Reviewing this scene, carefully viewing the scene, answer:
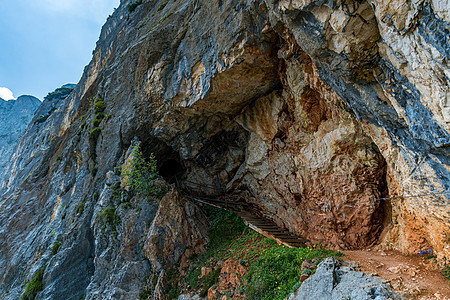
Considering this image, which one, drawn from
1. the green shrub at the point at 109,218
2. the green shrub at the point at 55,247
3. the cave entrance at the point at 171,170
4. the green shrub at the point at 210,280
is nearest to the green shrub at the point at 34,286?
the green shrub at the point at 55,247

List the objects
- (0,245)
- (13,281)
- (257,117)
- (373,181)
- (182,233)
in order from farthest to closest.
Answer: (0,245), (13,281), (257,117), (182,233), (373,181)

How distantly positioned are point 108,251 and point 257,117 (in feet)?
33.5

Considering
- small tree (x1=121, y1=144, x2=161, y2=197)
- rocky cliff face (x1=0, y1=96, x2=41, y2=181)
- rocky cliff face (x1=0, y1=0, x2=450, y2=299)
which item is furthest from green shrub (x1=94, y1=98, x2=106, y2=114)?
rocky cliff face (x1=0, y1=96, x2=41, y2=181)

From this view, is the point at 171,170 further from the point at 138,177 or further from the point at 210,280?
the point at 210,280

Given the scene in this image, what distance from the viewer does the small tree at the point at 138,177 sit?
13.4 metres

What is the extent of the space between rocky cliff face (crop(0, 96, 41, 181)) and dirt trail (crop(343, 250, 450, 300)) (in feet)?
271

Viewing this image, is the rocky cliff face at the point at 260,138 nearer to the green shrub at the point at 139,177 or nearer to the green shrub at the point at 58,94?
the green shrub at the point at 139,177

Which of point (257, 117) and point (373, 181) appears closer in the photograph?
point (373, 181)

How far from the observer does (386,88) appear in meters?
5.55

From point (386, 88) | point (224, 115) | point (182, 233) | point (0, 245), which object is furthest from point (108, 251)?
point (0, 245)

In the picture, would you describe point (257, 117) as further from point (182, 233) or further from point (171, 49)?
point (182, 233)

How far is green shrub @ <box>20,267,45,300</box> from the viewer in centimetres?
1264

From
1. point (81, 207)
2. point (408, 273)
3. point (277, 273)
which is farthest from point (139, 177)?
point (408, 273)

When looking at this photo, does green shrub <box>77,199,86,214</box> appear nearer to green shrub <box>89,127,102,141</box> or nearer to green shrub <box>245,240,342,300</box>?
green shrub <box>89,127,102,141</box>
